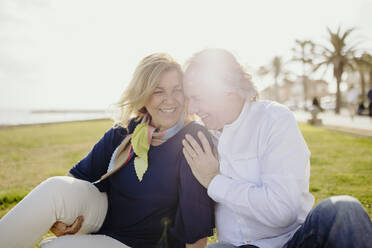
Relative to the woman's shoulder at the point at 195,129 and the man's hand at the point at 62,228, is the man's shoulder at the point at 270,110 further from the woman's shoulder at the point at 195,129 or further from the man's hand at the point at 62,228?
the man's hand at the point at 62,228

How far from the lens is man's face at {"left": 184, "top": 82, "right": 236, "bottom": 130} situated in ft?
7.20

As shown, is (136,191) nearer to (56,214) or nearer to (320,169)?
(56,214)

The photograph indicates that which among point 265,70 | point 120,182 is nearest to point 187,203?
point 120,182

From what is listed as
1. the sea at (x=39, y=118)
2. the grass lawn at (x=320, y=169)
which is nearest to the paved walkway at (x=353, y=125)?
the grass lawn at (x=320, y=169)

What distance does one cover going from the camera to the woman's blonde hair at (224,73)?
2.17 meters

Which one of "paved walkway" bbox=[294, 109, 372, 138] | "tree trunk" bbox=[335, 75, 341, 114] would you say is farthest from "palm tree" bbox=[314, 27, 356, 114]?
"paved walkway" bbox=[294, 109, 372, 138]

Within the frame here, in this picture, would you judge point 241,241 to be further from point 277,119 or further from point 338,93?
point 338,93

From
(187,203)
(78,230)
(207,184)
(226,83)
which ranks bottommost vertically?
(78,230)

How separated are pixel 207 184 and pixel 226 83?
745mm

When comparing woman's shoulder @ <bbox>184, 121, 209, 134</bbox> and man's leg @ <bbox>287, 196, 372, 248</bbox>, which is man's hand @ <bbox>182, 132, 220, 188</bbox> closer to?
woman's shoulder @ <bbox>184, 121, 209, 134</bbox>

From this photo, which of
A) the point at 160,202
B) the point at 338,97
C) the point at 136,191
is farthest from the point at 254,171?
the point at 338,97

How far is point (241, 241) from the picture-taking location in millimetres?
2014

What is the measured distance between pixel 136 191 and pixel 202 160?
0.70 m

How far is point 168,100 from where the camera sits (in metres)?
2.69
